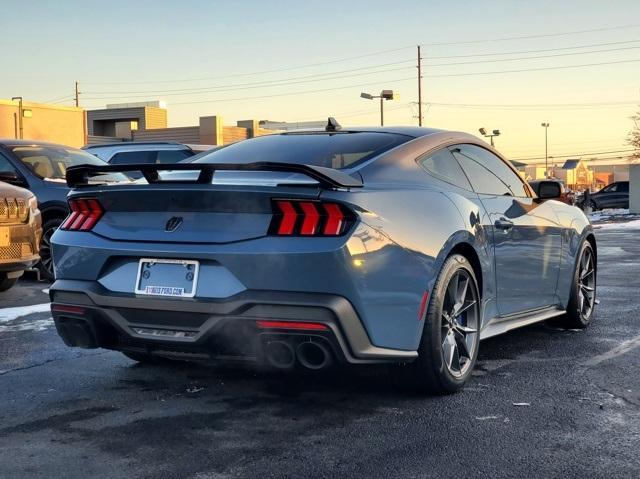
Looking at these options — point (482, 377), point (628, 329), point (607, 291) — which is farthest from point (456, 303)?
point (607, 291)

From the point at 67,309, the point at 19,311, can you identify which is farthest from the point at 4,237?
the point at 67,309

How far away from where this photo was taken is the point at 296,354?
150 inches

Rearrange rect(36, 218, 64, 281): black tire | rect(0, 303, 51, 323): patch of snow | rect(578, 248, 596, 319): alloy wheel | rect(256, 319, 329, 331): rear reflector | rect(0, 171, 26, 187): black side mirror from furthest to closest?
rect(36, 218, 64, 281): black tire
rect(0, 171, 26, 187): black side mirror
rect(0, 303, 51, 323): patch of snow
rect(578, 248, 596, 319): alloy wheel
rect(256, 319, 329, 331): rear reflector

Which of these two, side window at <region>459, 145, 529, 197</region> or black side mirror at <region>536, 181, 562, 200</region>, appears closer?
side window at <region>459, 145, 529, 197</region>

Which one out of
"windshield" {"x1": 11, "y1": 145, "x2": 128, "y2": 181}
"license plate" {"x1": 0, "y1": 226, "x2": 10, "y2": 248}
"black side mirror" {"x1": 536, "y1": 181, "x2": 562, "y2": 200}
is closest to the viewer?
"black side mirror" {"x1": 536, "y1": 181, "x2": 562, "y2": 200}

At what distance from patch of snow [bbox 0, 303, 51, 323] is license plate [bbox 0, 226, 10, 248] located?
63 centimetres

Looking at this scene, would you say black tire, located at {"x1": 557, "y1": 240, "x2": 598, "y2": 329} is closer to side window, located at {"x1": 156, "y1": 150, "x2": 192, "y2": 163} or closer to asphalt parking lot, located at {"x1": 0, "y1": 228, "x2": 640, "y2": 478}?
asphalt parking lot, located at {"x1": 0, "y1": 228, "x2": 640, "y2": 478}

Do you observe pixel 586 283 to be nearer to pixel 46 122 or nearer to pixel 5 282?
pixel 5 282

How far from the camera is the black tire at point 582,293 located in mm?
6348

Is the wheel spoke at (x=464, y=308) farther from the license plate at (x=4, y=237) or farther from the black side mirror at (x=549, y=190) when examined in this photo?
the license plate at (x=4, y=237)

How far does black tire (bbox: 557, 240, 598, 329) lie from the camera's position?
635 cm

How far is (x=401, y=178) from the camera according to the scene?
435 cm

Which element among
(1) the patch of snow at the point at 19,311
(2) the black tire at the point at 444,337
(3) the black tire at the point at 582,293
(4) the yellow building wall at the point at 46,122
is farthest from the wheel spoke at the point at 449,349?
(4) the yellow building wall at the point at 46,122

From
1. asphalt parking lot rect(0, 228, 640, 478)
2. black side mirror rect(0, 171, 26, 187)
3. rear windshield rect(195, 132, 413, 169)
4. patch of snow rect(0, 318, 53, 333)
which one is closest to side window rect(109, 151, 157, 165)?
black side mirror rect(0, 171, 26, 187)
